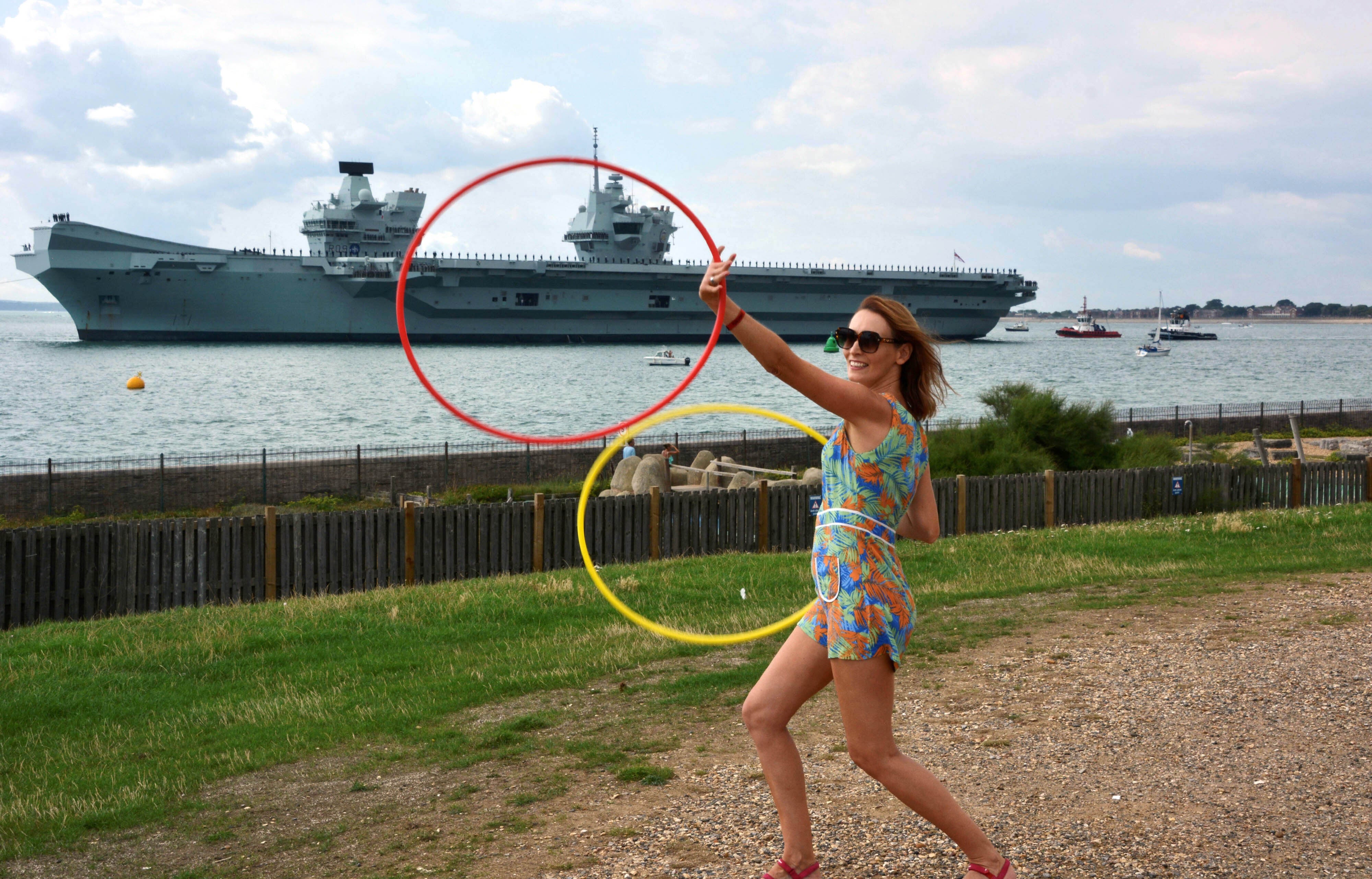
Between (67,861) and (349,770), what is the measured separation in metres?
1.23

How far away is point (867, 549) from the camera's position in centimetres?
317

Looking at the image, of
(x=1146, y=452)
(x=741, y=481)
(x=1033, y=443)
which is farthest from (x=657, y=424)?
(x=1146, y=452)

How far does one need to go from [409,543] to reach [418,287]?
243 ft

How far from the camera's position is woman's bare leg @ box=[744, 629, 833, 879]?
129 inches

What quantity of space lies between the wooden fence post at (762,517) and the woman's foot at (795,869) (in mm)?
10190

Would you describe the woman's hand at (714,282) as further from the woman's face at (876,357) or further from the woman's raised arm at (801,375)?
the woman's face at (876,357)

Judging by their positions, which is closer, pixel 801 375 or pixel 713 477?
pixel 801 375

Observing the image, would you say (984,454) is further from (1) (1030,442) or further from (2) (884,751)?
(2) (884,751)

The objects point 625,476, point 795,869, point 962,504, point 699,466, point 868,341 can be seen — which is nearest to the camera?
point 868,341

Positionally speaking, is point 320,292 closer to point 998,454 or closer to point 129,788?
point 998,454

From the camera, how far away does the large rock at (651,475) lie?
1917cm

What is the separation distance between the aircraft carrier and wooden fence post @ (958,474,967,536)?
69289 mm

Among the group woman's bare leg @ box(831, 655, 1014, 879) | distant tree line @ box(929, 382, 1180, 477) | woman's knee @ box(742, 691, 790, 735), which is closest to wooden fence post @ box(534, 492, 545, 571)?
woman's knee @ box(742, 691, 790, 735)

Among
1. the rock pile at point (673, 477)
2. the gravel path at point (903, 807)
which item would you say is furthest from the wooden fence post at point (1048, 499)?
the gravel path at point (903, 807)
